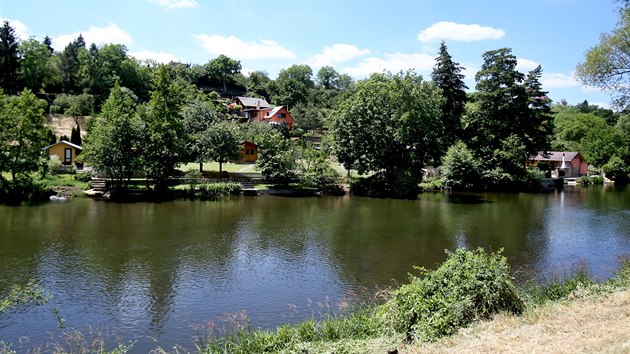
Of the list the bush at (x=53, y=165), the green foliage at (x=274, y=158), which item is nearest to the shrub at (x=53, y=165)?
the bush at (x=53, y=165)

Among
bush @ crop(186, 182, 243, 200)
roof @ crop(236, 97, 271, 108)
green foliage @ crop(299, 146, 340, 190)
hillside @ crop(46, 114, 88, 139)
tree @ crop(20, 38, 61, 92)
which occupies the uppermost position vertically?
tree @ crop(20, 38, 61, 92)

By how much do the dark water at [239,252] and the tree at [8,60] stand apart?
38633mm

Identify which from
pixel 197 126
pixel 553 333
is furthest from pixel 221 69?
pixel 553 333

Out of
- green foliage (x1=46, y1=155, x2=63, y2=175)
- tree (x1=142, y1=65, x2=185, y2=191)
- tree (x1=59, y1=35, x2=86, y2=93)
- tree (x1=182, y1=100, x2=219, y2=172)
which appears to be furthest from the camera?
tree (x1=59, y1=35, x2=86, y2=93)

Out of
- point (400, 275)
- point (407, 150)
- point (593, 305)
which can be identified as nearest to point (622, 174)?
point (407, 150)

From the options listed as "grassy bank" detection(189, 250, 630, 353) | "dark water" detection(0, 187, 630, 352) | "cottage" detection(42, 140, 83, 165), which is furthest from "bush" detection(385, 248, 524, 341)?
"cottage" detection(42, 140, 83, 165)

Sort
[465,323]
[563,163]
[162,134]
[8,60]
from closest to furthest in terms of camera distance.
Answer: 1. [465,323]
2. [162,134]
3. [563,163]
4. [8,60]

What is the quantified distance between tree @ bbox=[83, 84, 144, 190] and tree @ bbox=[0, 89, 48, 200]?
11.9ft

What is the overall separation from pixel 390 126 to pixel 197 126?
64.1 feet

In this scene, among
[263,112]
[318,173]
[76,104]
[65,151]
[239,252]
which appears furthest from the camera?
[263,112]

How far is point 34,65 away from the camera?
223 ft

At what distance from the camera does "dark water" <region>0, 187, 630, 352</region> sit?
13930mm

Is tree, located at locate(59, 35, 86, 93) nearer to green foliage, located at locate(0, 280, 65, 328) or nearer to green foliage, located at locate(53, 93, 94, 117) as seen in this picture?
green foliage, located at locate(53, 93, 94, 117)

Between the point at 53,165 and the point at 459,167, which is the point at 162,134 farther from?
the point at 459,167
